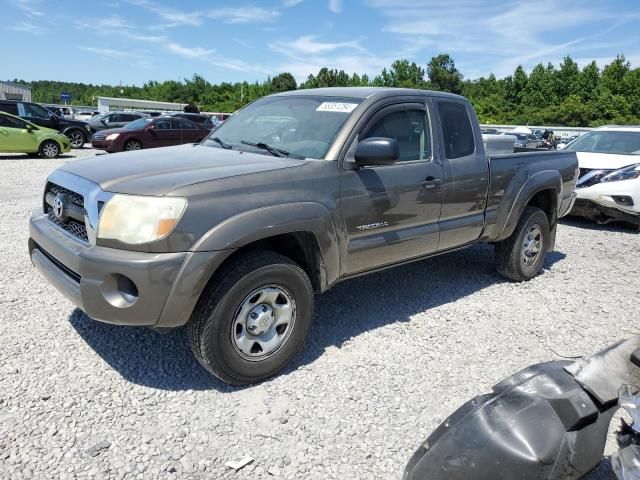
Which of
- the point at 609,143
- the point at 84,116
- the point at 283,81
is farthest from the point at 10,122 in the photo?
the point at 283,81

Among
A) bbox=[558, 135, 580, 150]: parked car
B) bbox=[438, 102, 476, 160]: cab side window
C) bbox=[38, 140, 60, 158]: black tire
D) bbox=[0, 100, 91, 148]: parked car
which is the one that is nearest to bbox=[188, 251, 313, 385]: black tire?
bbox=[438, 102, 476, 160]: cab side window

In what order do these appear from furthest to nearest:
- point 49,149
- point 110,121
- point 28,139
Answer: point 110,121 → point 49,149 → point 28,139

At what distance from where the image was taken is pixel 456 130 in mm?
4512

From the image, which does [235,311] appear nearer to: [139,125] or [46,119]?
[139,125]

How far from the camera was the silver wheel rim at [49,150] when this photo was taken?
15.5 metres

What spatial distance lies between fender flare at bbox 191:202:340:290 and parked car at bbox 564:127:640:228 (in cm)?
562

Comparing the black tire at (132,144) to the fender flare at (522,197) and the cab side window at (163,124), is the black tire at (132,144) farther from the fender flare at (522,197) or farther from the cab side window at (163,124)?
the fender flare at (522,197)

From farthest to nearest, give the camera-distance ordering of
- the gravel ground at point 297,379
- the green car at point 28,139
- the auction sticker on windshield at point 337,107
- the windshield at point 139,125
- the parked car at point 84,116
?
the parked car at point 84,116 → the windshield at point 139,125 → the green car at point 28,139 → the auction sticker on windshield at point 337,107 → the gravel ground at point 297,379

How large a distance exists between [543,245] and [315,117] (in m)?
3.17

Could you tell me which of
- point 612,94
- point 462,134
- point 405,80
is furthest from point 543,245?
point 405,80

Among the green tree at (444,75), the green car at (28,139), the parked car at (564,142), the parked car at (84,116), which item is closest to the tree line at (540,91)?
the green tree at (444,75)

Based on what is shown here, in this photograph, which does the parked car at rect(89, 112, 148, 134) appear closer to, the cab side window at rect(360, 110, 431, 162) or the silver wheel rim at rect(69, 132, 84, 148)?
the silver wheel rim at rect(69, 132, 84, 148)

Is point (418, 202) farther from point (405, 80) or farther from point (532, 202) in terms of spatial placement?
point (405, 80)

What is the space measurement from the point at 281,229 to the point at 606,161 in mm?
7660
